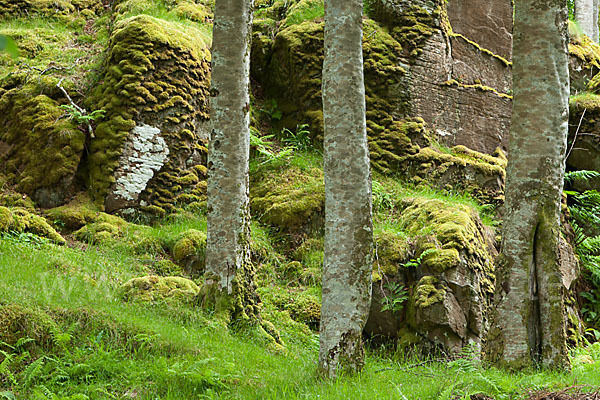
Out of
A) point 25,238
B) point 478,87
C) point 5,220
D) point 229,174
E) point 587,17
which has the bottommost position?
point 25,238

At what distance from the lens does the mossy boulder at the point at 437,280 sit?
7.67 m

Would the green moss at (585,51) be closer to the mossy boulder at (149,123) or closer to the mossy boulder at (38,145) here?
the mossy boulder at (149,123)

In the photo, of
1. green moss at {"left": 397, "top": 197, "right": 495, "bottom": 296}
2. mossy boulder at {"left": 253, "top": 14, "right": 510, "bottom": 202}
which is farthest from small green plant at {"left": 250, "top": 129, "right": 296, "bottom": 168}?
green moss at {"left": 397, "top": 197, "right": 495, "bottom": 296}

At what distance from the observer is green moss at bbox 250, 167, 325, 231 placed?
10352 mm

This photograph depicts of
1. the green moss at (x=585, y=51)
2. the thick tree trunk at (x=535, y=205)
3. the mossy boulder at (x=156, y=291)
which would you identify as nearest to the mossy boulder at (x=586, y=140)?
the green moss at (x=585, y=51)

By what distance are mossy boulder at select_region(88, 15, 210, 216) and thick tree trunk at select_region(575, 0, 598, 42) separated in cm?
1334

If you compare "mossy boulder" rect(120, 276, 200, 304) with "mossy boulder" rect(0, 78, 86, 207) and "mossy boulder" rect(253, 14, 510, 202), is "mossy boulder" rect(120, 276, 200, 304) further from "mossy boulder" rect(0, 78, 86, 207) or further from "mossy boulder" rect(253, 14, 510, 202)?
"mossy boulder" rect(253, 14, 510, 202)

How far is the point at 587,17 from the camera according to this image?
17578mm

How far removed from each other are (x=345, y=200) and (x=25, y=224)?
6.04 meters

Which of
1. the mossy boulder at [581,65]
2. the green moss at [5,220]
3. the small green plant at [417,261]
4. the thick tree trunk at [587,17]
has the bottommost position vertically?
the small green plant at [417,261]

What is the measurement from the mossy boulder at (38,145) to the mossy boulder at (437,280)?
642 centimetres

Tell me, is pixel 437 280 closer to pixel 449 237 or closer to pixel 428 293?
pixel 428 293

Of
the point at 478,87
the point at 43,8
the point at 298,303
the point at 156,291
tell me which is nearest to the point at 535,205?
the point at 298,303

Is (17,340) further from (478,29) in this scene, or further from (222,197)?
(478,29)
